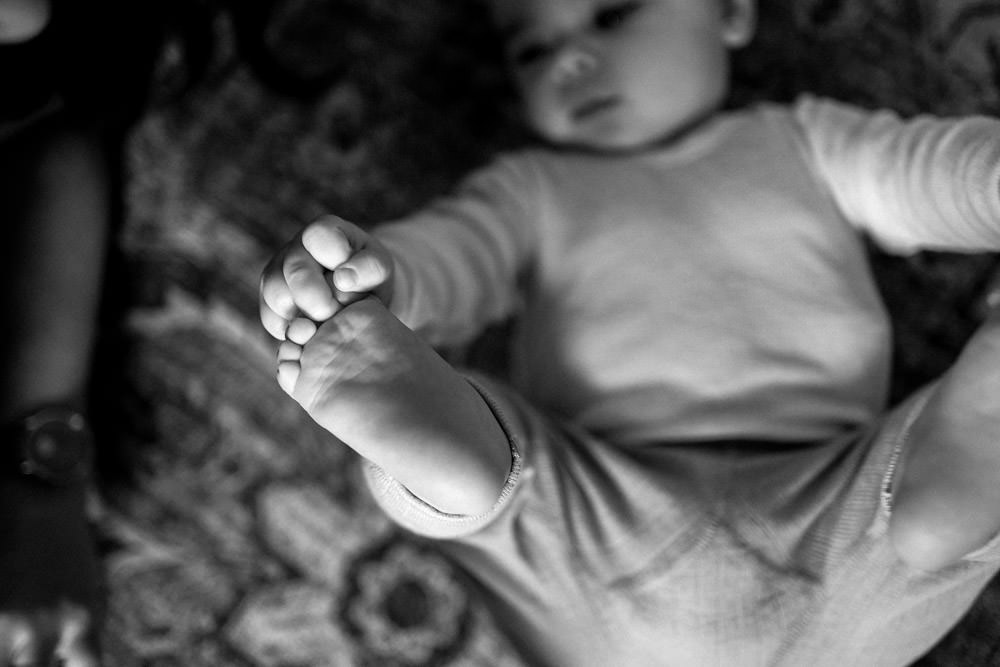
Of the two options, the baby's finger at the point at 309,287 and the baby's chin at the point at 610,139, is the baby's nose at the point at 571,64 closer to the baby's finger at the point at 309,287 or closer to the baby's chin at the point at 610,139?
the baby's chin at the point at 610,139

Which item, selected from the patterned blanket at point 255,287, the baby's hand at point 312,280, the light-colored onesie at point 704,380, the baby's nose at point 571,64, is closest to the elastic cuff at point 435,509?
the light-colored onesie at point 704,380

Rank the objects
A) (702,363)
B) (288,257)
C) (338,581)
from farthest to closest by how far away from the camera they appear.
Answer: (338,581) → (702,363) → (288,257)

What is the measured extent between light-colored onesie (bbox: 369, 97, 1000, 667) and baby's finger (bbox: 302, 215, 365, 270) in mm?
94

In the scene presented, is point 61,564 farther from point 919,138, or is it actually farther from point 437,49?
point 919,138

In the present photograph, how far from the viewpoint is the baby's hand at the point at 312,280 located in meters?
0.53

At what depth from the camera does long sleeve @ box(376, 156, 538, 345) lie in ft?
2.20

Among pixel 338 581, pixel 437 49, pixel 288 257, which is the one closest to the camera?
→ pixel 288 257

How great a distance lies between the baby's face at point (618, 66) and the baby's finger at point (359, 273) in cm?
32

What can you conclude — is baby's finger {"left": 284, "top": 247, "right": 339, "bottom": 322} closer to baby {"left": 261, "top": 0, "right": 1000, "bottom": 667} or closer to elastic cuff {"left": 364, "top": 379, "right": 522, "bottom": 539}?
baby {"left": 261, "top": 0, "right": 1000, "bottom": 667}

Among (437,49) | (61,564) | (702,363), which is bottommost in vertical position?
(61,564)

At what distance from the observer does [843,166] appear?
2.52 ft

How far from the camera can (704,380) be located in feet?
2.30

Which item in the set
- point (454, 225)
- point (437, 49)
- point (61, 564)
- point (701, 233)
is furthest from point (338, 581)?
point (437, 49)

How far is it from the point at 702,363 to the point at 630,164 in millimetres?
210
